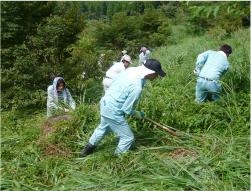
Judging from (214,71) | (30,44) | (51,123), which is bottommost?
(51,123)

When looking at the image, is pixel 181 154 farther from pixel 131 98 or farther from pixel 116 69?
pixel 116 69

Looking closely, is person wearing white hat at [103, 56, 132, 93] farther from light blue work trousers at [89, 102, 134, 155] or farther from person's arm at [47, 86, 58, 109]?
light blue work trousers at [89, 102, 134, 155]

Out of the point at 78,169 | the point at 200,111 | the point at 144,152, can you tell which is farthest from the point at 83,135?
the point at 200,111

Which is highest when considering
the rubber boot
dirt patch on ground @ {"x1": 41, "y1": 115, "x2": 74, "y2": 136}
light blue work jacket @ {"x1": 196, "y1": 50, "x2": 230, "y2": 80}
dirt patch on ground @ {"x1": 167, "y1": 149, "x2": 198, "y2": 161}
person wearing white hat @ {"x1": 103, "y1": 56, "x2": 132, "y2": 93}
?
light blue work jacket @ {"x1": 196, "y1": 50, "x2": 230, "y2": 80}

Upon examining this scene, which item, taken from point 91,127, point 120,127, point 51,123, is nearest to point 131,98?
point 120,127

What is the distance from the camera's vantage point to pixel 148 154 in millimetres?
2557

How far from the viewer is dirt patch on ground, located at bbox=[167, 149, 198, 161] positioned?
2424mm

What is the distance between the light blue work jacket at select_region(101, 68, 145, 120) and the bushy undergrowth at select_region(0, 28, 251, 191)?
2.02ft

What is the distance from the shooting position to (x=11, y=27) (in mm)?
4781

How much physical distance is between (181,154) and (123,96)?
3.91 ft

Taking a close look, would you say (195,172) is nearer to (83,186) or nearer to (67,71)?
(83,186)

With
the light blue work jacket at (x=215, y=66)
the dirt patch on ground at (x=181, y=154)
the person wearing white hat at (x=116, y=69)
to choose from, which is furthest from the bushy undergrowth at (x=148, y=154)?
the person wearing white hat at (x=116, y=69)

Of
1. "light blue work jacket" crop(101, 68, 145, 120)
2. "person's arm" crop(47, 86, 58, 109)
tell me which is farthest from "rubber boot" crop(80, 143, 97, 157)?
"person's arm" crop(47, 86, 58, 109)

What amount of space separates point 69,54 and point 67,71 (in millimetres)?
640
